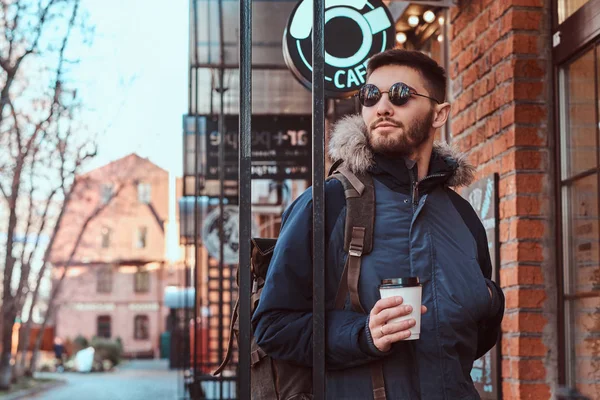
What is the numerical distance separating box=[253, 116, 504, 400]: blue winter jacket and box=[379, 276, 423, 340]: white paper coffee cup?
0.12 m

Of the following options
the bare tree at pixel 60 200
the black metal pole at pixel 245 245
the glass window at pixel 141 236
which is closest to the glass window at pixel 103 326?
the glass window at pixel 141 236

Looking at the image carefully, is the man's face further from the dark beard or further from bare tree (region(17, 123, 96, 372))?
bare tree (region(17, 123, 96, 372))

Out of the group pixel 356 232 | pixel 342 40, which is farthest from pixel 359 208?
pixel 342 40

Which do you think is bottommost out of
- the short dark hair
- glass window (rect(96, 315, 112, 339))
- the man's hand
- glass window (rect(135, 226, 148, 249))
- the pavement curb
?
glass window (rect(96, 315, 112, 339))

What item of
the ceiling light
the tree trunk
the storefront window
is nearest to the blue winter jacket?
the storefront window

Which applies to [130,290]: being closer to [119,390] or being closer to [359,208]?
[119,390]

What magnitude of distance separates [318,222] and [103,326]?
6358cm

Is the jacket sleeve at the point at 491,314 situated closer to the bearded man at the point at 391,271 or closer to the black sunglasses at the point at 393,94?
the bearded man at the point at 391,271

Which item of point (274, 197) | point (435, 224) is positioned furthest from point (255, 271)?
point (274, 197)

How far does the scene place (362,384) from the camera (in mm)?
2178

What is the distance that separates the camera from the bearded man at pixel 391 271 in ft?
7.04

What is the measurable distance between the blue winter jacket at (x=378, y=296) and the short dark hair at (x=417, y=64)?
245 millimetres

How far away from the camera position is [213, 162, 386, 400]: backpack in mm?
2176

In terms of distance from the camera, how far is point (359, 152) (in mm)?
2307
